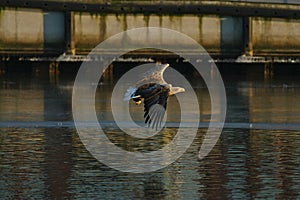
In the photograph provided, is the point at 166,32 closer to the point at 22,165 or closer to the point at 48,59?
the point at 48,59

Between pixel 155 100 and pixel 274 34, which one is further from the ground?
pixel 155 100

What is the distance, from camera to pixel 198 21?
4747 cm

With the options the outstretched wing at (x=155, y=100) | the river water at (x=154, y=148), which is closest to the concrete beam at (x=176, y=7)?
the river water at (x=154, y=148)

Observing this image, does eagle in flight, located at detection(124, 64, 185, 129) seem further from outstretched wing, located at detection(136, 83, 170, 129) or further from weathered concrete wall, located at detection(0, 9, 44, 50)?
weathered concrete wall, located at detection(0, 9, 44, 50)

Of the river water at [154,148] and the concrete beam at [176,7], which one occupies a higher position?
the concrete beam at [176,7]

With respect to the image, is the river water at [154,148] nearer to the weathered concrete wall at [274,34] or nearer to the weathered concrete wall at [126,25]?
the weathered concrete wall at [126,25]

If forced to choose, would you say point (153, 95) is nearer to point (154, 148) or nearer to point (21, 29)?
point (154, 148)

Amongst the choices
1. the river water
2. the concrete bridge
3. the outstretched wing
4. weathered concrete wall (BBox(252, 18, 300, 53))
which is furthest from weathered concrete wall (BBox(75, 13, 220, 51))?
the outstretched wing

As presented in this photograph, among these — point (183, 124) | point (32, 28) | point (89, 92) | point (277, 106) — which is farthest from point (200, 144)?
point (32, 28)

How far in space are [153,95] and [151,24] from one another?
2712cm

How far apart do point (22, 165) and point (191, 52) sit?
28627 mm

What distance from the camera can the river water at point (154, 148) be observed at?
55.5 feet

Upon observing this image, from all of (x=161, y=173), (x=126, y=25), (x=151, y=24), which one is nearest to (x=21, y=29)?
(x=126, y=25)

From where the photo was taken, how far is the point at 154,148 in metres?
22.5
